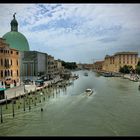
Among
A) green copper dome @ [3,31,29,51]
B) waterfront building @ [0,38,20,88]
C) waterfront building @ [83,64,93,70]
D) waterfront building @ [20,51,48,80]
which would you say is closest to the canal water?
waterfront building @ [0,38,20,88]

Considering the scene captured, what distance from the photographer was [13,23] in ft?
68.3

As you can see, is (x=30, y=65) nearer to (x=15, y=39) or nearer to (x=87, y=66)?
(x=15, y=39)

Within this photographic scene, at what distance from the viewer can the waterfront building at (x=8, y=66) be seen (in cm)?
1166

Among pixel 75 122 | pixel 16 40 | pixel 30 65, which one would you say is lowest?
pixel 75 122

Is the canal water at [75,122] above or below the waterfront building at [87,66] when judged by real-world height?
below

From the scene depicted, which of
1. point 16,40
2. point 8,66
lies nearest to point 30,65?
point 16,40

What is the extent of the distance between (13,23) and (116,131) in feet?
56.0

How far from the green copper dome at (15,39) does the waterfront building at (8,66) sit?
644 centimetres

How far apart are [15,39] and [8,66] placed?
26.5ft

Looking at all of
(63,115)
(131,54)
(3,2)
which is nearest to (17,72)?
(63,115)

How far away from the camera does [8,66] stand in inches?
486

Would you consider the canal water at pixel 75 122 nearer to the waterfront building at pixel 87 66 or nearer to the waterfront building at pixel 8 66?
the waterfront building at pixel 8 66

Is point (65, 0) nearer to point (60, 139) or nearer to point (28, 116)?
point (60, 139)

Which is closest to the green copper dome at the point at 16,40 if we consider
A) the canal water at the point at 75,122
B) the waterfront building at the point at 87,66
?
the canal water at the point at 75,122
